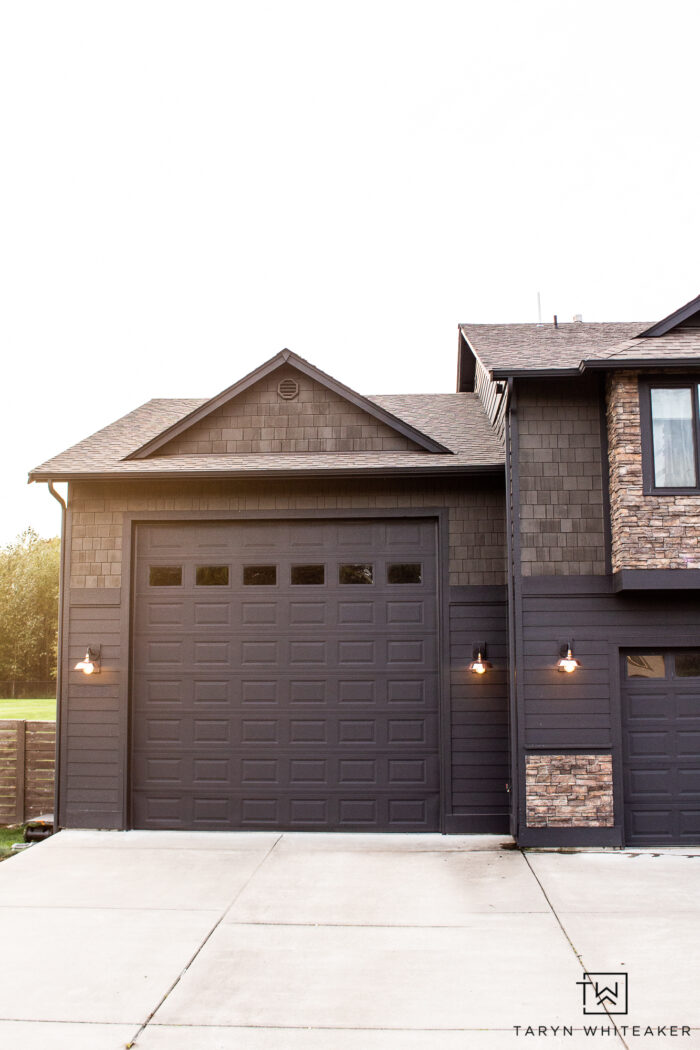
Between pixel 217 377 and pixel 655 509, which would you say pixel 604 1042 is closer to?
pixel 655 509

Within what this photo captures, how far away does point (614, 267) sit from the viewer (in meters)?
27.4

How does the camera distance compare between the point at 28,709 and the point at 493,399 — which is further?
the point at 28,709

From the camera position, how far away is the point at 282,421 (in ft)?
33.6

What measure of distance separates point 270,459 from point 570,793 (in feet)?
17.0

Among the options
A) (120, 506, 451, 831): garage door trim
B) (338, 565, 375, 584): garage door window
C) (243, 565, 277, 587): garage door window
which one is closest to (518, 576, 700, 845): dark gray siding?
(120, 506, 451, 831): garage door trim

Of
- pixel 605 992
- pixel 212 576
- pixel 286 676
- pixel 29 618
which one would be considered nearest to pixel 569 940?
pixel 605 992


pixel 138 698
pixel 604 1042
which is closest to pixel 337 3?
pixel 138 698

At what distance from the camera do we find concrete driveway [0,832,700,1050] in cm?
462

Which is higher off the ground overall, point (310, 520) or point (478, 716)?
point (310, 520)

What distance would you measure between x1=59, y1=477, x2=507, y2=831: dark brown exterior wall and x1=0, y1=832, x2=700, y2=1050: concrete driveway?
82 cm

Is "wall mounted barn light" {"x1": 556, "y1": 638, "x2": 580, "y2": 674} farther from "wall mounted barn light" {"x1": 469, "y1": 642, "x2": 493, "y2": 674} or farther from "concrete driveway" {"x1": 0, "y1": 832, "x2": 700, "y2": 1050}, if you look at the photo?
"concrete driveway" {"x1": 0, "y1": 832, "x2": 700, "y2": 1050}

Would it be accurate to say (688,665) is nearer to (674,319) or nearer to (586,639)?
(586,639)

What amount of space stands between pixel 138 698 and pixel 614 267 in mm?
23998

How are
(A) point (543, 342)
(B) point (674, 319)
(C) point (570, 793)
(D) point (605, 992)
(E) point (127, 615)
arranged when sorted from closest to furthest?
(D) point (605, 992) < (C) point (570, 793) < (B) point (674, 319) < (E) point (127, 615) < (A) point (543, 342)
